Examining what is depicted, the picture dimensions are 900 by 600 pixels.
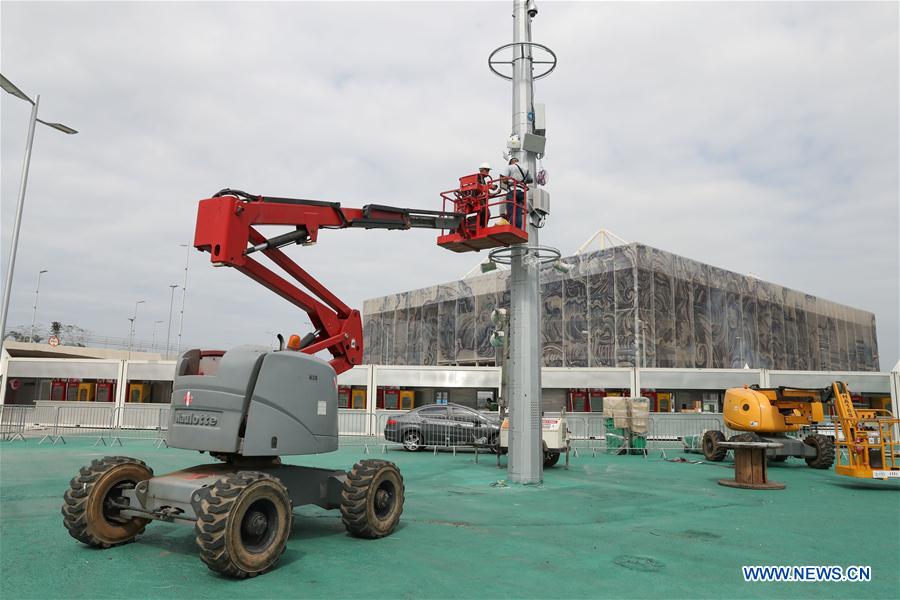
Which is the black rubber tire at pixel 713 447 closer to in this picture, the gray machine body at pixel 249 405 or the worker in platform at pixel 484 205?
the worker in platform at pixel 484 205

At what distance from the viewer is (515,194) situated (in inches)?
494

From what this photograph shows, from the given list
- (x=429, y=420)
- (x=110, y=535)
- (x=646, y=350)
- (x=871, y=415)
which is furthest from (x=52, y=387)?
(x=871, y=415)

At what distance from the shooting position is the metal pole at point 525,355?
13.1 m

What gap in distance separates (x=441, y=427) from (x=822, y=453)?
11275 millimetres

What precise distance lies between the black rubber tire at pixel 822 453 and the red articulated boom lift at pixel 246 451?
548 inches

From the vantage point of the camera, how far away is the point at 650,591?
19.2ft

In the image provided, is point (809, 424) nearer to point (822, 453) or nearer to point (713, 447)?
point (822, 453)

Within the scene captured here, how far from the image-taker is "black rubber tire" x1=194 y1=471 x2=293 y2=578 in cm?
577

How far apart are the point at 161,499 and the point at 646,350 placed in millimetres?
32399

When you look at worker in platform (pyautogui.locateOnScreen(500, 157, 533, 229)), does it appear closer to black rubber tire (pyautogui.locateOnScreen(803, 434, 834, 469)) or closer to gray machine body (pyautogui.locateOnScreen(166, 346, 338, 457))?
gray machine body (pyautogui.locateOnScreen(166, 346, 338, 457))

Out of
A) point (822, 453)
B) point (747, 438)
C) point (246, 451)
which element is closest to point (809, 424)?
point (822, 453)

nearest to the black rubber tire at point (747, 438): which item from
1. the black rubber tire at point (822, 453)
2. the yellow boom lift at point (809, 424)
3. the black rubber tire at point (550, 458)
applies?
the yellow boom lift at point (809, 424)

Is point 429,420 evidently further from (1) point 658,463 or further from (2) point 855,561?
(2) point 855,561

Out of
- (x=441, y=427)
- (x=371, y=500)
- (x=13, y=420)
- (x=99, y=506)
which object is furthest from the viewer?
(x=13, y=420)
